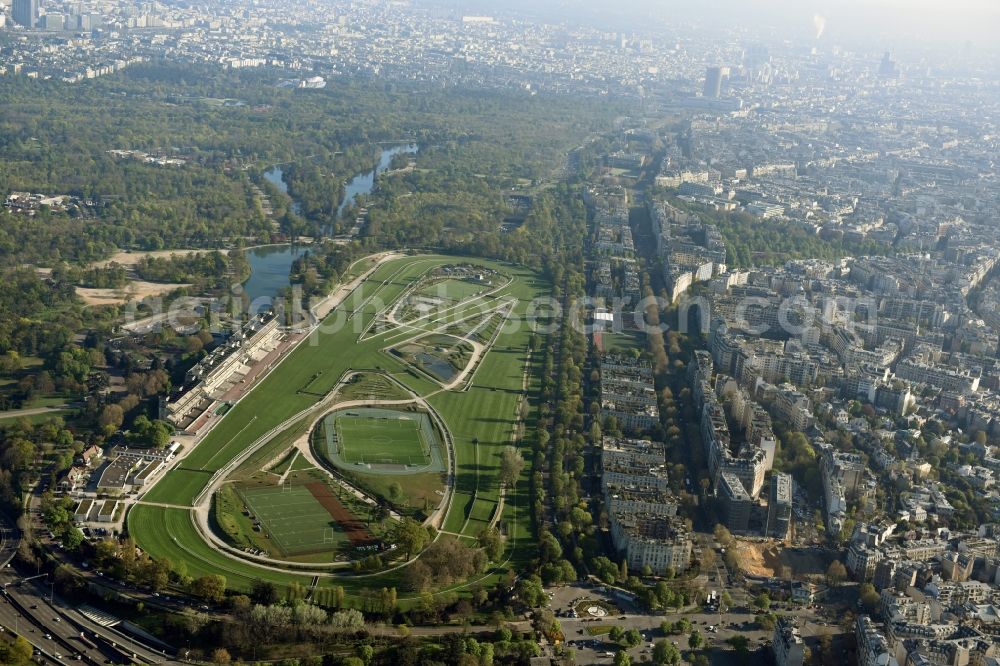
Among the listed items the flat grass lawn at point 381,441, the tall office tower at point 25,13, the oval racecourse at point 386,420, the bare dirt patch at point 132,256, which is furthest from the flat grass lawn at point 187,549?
the tall office tower at point 25,13

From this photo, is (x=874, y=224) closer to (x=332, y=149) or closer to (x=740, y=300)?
(x=740, y=300)

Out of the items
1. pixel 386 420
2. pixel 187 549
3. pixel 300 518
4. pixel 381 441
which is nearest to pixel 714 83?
pixel 386 420

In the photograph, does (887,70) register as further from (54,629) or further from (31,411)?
(54,629)

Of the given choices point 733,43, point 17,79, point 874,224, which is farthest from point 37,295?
point 733,43

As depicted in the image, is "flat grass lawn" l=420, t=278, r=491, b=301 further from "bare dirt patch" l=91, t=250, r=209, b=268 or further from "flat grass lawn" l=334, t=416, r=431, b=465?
"flat grass lawn" l=334, t=416, r=431, b=465

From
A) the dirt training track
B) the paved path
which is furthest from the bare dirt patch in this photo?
the dirt training track

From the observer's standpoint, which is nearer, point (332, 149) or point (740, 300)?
point (740, 300)
